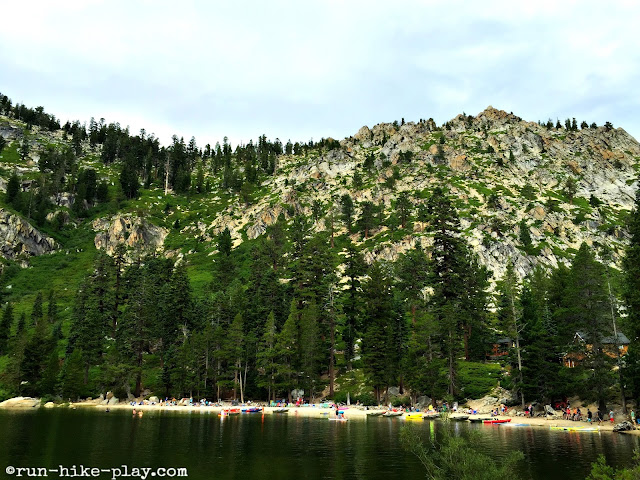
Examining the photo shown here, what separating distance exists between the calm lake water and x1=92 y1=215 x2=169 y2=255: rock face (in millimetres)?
112380

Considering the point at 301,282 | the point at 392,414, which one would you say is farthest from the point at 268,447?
the point at 301,282

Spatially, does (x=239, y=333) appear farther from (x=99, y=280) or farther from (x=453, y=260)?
(x=99, y=280)

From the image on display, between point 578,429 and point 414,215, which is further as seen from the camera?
point 414,215

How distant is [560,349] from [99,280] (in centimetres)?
9588

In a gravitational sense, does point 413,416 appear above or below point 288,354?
below

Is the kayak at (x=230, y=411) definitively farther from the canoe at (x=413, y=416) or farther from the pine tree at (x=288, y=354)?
the canoe at (x=413, y=416)

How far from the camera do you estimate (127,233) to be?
529ft

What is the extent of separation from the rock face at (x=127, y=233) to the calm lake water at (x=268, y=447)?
112 meters

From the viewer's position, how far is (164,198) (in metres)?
198

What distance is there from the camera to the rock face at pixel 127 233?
158 meters

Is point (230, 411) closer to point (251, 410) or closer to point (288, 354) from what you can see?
point (251, 410)

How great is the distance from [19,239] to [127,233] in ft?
110

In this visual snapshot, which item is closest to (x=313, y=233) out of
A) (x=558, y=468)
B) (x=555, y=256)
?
(x=555, y=256)

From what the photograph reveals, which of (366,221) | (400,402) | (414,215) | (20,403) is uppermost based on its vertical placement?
(414,215)
